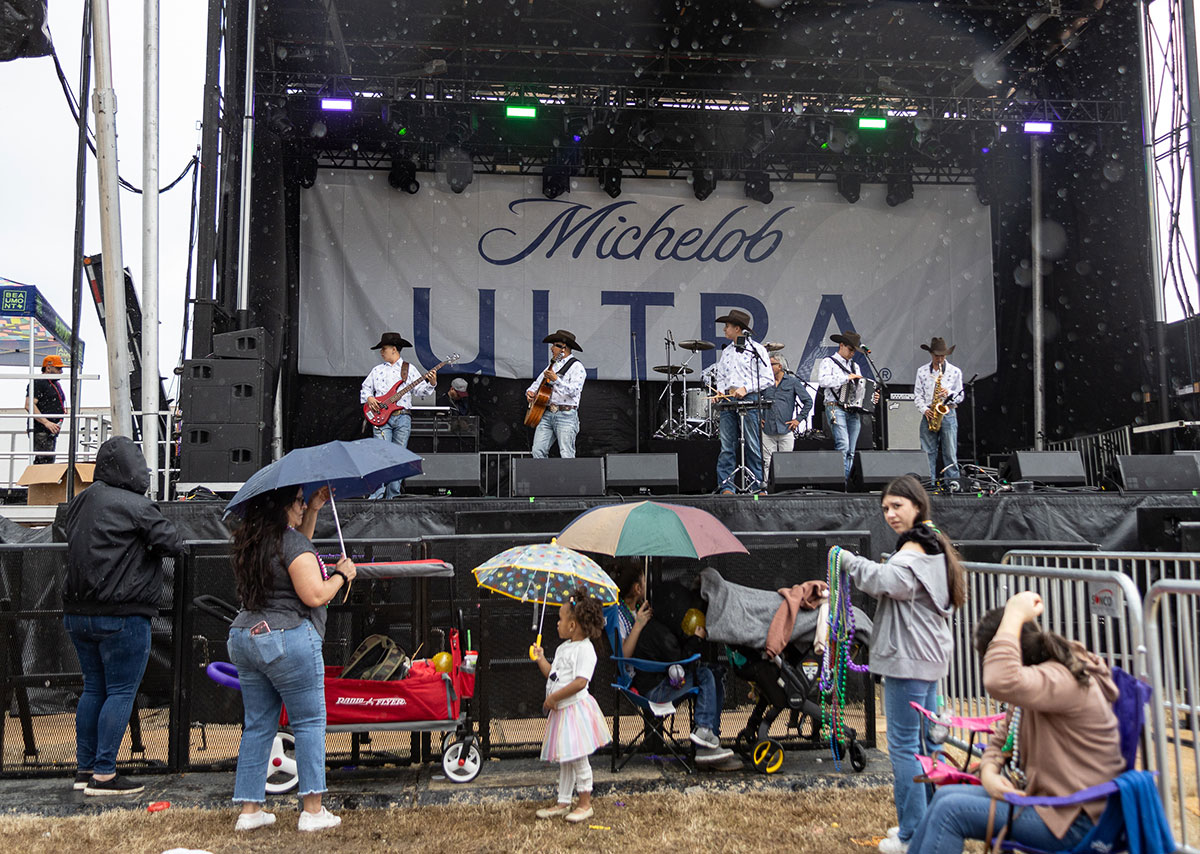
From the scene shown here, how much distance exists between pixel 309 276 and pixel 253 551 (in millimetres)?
10521

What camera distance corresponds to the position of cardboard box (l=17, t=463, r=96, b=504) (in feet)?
30.4

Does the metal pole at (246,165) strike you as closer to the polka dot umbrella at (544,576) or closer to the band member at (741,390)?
the band member at (741,390)

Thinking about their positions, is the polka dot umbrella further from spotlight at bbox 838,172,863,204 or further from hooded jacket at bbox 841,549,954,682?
spotlight at bbox 838,172,863,204

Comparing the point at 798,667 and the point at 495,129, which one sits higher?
the point at 495,129

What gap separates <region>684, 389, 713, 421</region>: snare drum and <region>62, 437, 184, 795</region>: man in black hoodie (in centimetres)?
909

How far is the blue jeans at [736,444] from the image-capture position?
393 inches

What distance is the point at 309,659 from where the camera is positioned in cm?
433

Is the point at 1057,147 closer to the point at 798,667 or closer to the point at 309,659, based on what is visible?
the point at 798,667

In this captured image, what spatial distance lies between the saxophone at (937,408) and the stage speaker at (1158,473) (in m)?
1.99

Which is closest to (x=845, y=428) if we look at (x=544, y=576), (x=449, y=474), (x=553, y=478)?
(x=553, y=478)

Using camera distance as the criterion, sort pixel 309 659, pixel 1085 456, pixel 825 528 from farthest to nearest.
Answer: pixel 1085 456
pixel 825 528
pixel 309 659

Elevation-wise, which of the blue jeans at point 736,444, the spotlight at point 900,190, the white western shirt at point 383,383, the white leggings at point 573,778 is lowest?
the white leggings at point 573,778

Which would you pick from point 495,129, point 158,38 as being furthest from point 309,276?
point 158,38

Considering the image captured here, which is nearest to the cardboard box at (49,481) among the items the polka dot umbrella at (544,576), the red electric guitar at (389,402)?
the red electric guitar at (389,402)
